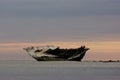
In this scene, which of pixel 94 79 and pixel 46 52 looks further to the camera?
pixel 46 52

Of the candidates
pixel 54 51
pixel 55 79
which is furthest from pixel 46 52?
pixel 55 79

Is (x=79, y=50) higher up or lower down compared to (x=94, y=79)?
higher up

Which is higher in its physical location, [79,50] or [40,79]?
[79,50]

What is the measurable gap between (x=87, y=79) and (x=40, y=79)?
7.26 meters

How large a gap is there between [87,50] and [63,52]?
727 centimetres

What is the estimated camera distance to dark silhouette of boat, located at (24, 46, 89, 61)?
582 feet

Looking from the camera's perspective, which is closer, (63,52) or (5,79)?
(5,79)

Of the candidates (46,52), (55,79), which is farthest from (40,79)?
(46,52)

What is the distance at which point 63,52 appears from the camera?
180 meters

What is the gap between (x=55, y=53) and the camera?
17838 centimetres

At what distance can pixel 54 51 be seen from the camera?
7013 inches

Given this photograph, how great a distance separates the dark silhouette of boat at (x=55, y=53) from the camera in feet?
582

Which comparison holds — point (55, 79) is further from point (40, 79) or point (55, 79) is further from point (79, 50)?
point (79, 50)

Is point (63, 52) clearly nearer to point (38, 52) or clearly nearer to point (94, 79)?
point (38, 52)
